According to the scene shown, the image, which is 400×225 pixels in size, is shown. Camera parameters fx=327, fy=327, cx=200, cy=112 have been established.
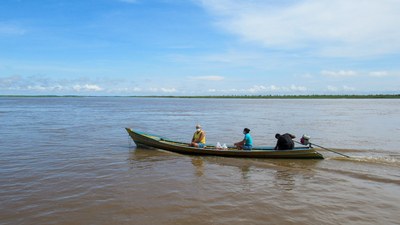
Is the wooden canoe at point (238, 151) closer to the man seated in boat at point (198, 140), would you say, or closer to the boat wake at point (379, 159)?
the man seated in boat at point (198, 140)

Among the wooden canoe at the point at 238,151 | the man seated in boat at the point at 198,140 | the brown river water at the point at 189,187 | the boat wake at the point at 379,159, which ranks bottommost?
the brown river water at the point at 189,187

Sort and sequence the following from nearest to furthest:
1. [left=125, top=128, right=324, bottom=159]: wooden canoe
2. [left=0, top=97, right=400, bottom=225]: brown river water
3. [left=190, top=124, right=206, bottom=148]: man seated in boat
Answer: [left=0, top=97, right=400, bottom=225]: brown river water, [left=125, top=128, right=324, bottom=159]: wooden canoe, [left=190, top=124, right=206, bottom=148]: man seated in boat

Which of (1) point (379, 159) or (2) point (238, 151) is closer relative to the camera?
(1) point (379, 159)

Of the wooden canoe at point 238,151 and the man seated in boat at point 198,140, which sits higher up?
the man seated in boat at point 198,140

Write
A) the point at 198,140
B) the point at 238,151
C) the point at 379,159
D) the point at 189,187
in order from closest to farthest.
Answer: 1. the point at 189,187
2. the point at 379,159
3. the point at 238,151
4. the point at 198,140

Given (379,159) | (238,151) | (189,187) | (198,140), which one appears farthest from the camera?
(198,140)

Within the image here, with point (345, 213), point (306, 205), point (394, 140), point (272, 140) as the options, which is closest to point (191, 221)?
point (306, 205)

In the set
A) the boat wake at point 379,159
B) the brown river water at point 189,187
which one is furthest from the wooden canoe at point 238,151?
the boat wake at point 379,159

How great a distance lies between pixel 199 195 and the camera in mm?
9094

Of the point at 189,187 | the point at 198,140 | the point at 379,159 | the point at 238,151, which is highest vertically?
the point at 198,140

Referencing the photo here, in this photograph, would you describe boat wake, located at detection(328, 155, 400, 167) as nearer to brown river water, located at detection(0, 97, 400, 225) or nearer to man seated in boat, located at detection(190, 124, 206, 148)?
brown river water, located at detection(0, 97, 400, 225)

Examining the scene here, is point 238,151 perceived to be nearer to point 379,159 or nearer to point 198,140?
point 198,140

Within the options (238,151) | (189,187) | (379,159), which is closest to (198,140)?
(238,151)

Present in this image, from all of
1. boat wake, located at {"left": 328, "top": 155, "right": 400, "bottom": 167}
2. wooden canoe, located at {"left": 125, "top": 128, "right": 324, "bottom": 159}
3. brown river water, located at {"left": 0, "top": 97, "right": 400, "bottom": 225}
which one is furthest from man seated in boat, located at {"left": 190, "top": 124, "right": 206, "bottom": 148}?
boat wake, located at {"left": 328, "top": 155, "right": 400, "bottom": 167}
